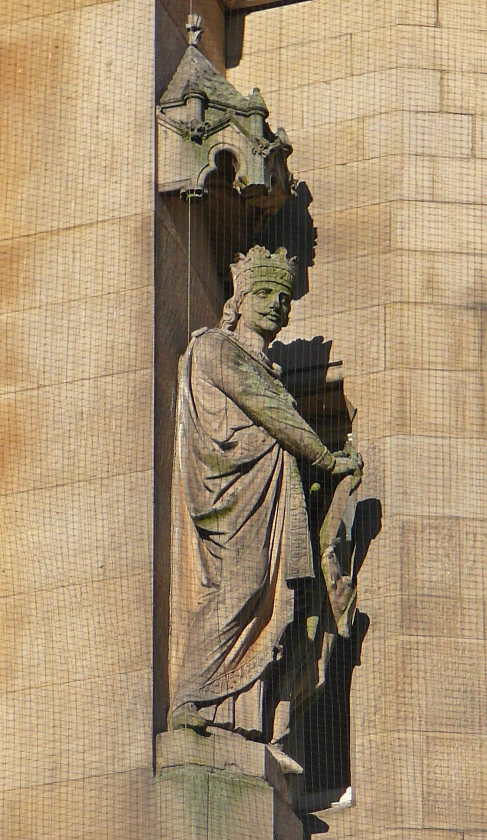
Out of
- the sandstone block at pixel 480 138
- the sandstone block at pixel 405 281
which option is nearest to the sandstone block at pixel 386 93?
the sandstone block at pixel 480 138

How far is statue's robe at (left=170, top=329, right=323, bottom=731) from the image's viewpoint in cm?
1203

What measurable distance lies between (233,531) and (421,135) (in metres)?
2.53

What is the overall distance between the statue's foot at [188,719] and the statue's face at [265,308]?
1.79 meters

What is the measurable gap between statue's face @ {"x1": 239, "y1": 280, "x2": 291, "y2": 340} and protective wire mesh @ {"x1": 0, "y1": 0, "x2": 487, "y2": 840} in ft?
0.12

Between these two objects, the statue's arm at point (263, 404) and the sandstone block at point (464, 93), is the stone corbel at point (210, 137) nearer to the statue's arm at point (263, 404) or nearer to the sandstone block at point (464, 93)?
the statue's arm at point (263, 404)

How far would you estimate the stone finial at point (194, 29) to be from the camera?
13203 millimetres

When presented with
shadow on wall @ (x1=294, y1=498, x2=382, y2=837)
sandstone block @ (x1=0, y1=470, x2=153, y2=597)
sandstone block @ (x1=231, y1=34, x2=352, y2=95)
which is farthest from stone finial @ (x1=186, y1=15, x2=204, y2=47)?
shadow on wall @ (x1=294, y1=498, x2=382, y2=837)

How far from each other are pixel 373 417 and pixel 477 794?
1.80 metres

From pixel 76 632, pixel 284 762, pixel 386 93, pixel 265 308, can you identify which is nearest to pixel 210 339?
pixel 265 308

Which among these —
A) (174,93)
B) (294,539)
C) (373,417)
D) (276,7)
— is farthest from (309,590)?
(276,7)

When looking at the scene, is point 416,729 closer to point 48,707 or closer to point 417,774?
point 417,774

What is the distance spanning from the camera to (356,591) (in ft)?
42.4

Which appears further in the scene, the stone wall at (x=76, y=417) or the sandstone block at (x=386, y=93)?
the sandstone block at (x=386, y=93)

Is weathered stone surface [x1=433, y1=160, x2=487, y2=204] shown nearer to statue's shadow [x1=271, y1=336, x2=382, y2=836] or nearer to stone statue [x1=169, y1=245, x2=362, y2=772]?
statue's shadow [x1=271, y1=336, x2=382, y2=836]
